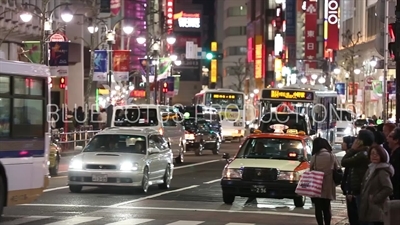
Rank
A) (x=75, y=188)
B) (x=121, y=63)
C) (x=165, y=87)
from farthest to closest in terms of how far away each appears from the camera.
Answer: (x=165, y=87)
(x=121, y=63)
(x=75, y=188)

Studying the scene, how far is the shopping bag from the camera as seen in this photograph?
15.6 meters

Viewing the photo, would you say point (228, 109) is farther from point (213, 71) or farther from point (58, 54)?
point (213, 71)

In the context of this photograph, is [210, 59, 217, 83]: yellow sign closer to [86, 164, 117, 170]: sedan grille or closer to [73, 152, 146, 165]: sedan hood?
[73, 152, 146, 165]: sedan hood

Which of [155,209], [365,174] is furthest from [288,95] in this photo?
[365,174]

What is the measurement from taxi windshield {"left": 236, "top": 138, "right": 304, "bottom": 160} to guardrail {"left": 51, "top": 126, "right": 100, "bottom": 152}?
1845cm

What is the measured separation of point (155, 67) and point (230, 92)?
292 inches

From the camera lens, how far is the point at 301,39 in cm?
12000

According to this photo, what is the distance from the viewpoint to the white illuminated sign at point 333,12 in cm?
9406

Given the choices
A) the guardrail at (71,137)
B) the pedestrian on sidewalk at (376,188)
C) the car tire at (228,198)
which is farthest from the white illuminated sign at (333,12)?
the pedestrian on sidewalk at (376,188)

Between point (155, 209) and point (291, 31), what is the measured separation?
103 meters

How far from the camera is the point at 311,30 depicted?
10294 cm

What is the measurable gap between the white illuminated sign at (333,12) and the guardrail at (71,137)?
52.1 metres

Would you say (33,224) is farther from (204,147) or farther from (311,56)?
(311,56)

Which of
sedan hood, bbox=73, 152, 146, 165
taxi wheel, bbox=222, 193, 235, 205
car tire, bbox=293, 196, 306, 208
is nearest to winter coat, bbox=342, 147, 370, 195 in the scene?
car tire, bbox=293, 196, 306, 208
